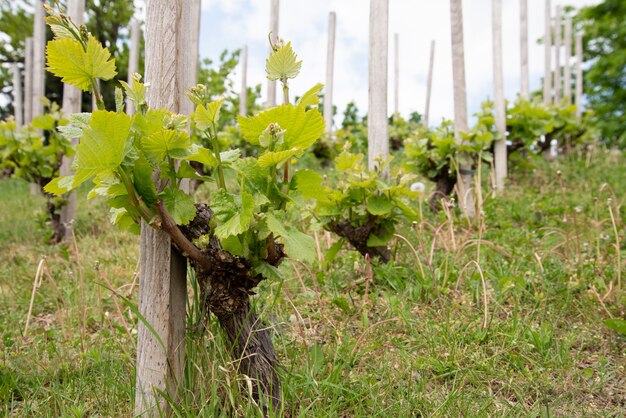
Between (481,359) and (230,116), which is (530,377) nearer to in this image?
(481,359)

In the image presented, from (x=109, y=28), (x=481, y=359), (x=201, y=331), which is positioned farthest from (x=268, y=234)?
(x=109, y=28)

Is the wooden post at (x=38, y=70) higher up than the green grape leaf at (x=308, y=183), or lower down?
higher up

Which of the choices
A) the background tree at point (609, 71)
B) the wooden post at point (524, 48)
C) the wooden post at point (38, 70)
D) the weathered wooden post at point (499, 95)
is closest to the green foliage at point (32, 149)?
the wooden post at point (38, 70)

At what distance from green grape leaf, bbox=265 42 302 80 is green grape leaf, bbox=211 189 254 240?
13.4 inches

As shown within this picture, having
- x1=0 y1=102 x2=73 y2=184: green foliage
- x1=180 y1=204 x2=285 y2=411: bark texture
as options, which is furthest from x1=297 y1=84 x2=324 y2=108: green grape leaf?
x1=0 y1=102 x2=73 y2=184: green foliage

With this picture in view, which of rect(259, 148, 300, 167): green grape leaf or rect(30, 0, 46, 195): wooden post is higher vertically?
rect(30, 0, 46, 195): wooden post

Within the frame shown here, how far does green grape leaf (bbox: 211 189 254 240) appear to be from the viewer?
3.79 feet

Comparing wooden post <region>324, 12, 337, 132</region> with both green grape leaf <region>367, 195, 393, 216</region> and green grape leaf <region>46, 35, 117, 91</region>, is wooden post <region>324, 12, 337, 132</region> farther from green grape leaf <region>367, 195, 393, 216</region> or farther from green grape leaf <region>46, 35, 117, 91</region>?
green grape leaf <region>46, 35, 117, 91</region>

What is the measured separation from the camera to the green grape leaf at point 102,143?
106 cm

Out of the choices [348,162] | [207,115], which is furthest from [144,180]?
[348,162]

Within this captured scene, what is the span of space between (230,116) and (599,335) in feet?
37.5

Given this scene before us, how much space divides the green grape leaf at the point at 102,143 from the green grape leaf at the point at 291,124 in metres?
0.29

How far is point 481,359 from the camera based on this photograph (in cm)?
188

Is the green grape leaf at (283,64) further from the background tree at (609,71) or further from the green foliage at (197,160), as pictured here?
the background tree at (609,71)
